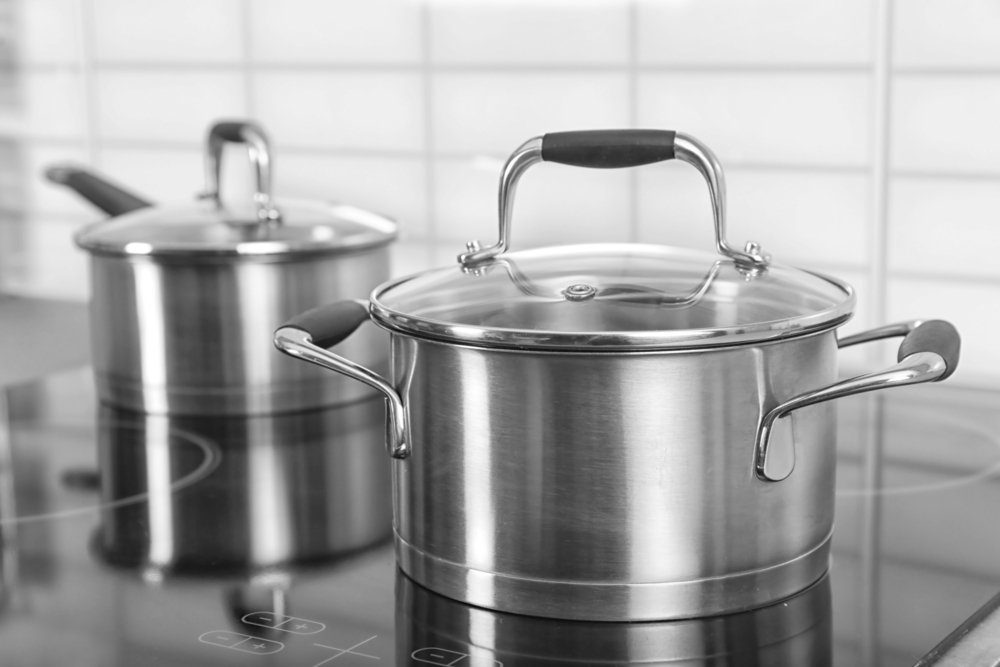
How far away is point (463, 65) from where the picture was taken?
4.46 ft

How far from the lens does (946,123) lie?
1099mm

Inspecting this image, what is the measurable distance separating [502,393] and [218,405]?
18.3 inches

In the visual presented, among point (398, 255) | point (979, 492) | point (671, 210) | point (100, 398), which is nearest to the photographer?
point (979, 492)

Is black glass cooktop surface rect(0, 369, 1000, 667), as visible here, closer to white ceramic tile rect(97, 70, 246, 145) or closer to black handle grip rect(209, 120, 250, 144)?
black handle grip rect(209, 120, 250, 144)

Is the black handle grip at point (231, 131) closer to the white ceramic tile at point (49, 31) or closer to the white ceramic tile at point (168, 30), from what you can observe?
the white ceramic tile at point (168, 30)

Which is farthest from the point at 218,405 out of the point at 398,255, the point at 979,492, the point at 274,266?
the point at 979,492

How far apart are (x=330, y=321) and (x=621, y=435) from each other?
0.22 metres

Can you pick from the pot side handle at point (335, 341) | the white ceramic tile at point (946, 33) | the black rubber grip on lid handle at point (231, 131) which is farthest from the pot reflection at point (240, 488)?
the white ceramic tile at point (946, 33)

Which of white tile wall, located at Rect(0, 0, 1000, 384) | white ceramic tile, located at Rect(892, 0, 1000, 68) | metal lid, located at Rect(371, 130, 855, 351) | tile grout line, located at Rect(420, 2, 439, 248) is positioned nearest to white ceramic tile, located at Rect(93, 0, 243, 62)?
white tile wall, located at Rect(0, 0, 1000, 384)

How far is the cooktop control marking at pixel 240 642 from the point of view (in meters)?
0.63

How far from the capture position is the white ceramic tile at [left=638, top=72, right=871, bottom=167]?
3.76ft

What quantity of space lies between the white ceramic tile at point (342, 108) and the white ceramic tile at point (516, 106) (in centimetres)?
4

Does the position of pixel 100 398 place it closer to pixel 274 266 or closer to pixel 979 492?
pixel 274 266

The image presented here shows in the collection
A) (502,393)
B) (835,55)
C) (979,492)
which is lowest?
(979,492)
